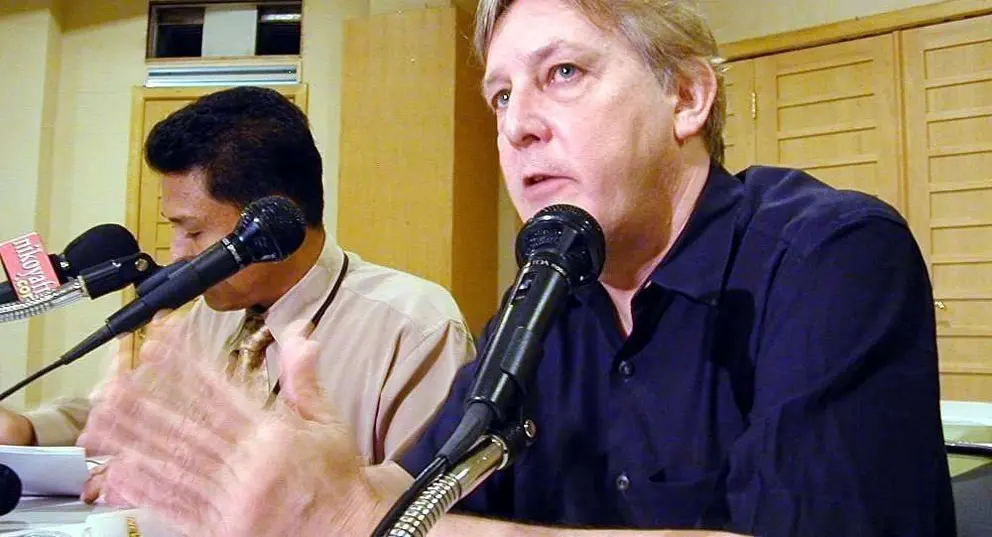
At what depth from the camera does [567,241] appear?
707mm

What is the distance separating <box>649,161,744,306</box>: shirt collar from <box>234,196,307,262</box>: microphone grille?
488mm

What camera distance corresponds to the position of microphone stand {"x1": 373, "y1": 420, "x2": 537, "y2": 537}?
19.4 inches

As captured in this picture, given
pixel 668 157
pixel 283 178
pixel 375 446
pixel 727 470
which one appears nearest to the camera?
pixel 727 470

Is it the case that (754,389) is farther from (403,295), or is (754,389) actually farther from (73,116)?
(73,116)

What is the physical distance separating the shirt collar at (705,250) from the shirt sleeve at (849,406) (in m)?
0.11

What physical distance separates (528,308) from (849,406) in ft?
1.06

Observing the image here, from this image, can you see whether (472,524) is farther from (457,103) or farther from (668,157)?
(457,103)

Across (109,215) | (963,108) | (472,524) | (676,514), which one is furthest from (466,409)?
(109,215)

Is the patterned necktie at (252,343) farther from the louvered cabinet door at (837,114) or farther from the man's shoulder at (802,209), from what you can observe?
the louvered cabinet door at (837,114)

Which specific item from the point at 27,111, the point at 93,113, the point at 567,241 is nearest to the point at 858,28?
the point at 567,241

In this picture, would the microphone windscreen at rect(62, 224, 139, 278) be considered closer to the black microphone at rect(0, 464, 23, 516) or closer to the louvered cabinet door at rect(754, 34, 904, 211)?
the black microphone at rect(0, 464, 23, 516)

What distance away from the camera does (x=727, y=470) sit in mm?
884

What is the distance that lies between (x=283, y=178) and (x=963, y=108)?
2.53 metres

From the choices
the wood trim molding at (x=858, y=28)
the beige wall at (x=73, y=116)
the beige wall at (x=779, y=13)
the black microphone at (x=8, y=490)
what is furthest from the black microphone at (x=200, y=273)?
the beige wall at (x=73, y=116)
